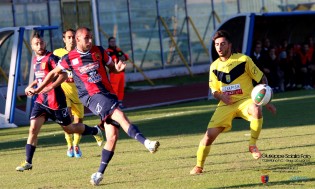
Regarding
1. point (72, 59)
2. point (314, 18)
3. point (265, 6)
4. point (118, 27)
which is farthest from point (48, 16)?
point (72, 59)

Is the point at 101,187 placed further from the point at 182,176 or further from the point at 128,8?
the point at 128,8

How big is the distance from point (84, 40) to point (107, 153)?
1.47m

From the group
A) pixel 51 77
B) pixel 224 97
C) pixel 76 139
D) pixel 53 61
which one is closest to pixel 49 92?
pixel 53 61

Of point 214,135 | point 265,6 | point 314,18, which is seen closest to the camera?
point 214,135

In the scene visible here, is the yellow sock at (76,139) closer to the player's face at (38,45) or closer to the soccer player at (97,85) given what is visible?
the player's face at (38,45)

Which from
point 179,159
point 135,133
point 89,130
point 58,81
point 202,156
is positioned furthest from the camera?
point 89,130

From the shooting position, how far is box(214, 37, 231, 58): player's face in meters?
11.2

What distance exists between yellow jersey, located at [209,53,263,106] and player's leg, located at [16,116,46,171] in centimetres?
293

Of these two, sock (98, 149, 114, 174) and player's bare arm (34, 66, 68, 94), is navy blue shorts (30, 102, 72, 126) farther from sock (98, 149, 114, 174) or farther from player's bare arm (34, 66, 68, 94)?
sock (98, 149, 114, 174)

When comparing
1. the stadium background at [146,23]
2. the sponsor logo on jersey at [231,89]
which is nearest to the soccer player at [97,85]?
the sponsor logo on jersey at [231,89]

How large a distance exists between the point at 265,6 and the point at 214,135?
29.9 metres

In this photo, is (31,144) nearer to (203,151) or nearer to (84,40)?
(84,40)

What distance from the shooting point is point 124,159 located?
1317 centimetres

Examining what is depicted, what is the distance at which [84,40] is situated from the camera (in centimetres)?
1077
